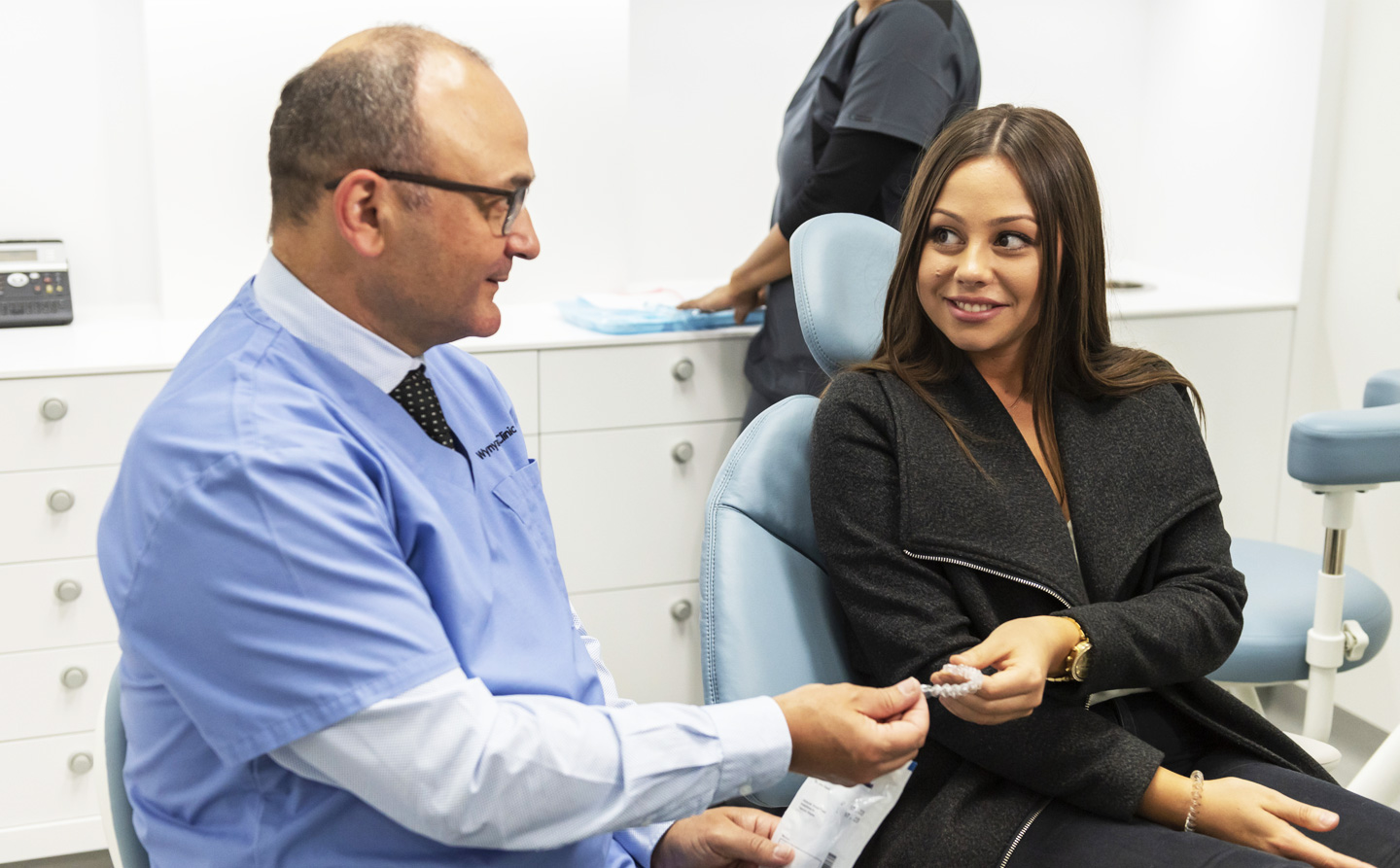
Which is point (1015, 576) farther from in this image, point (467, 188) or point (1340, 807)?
point (467, 188)

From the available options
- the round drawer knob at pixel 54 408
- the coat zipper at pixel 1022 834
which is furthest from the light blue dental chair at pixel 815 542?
the round drawer knob at pixel 54 408

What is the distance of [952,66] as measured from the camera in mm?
2166

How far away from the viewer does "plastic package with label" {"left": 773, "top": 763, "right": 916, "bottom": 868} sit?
1102 millimetres

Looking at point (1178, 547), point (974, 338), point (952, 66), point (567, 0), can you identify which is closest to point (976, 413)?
point (974, 338)

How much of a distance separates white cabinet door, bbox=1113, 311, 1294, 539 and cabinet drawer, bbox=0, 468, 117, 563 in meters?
2.07

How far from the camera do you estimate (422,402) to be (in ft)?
3.44

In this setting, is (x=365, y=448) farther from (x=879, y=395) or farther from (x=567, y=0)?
(x=567, y=0)

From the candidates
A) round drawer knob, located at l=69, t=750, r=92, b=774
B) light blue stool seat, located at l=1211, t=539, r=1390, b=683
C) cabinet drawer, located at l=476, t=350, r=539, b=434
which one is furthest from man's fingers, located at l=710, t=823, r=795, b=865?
round drawer knob, located at l=69, t=750, r=92, b=774

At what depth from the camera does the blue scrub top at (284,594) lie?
33.0 inches

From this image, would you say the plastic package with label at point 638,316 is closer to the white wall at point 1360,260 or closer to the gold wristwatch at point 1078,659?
the white wall at point 1360,260

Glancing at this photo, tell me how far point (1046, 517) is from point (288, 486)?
2.65ft

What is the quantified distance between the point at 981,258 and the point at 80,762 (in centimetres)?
188

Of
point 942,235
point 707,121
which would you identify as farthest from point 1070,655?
point 707,121

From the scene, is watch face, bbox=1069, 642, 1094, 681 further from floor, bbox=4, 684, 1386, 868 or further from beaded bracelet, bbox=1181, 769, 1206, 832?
floor, bbox=4, 684, 1386, 868
